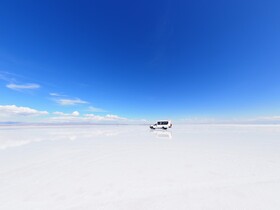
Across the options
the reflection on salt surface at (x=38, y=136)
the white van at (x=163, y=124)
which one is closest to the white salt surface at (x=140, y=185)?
the reflection on salt surface at (x=38, y=136)

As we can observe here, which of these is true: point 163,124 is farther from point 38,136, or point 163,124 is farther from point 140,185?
point 140,185

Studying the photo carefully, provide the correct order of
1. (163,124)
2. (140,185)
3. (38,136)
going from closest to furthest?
(140,185), (38,136), (163,124)

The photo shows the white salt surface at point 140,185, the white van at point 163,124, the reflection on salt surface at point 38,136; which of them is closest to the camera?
the white salt surface at point 140,185

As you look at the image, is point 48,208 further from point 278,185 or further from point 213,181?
point 278,185

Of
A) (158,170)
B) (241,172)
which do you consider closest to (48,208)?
(158,170)

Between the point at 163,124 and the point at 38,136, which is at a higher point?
the point at 163,124

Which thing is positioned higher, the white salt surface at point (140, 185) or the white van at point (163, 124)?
the white van at point (163, 124)

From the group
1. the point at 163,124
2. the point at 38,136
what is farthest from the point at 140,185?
the point at 163,124

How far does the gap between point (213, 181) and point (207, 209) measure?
125 cm

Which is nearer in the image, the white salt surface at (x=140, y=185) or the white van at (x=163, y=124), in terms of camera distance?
the white salt surface at (x=140, y=185)

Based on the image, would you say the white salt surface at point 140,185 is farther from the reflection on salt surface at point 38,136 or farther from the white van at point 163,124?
the white van at point 163,124

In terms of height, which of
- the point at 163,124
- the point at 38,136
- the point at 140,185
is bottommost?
the point at 140,185

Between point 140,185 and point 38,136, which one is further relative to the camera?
point 38,136

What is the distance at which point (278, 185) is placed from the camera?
3.21 meters
